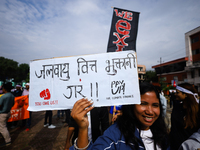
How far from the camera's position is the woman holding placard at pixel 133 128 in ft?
3.40

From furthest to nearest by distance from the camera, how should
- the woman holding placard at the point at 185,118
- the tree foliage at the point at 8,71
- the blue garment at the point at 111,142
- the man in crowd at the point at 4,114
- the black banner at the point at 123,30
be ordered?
the tree foliage at the point at 8,71
the black banner at the point at 123,30
the man in crowd at the point at 4,114
the woman holding placard at the point at 185,118
the blue garment at the point at 111,142

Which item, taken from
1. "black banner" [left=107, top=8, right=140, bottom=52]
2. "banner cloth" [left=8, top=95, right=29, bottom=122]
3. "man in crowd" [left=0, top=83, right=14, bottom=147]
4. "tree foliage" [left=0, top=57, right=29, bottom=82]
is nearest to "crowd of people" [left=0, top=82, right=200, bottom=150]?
"black banner" [left=107, top=8, right=140, bottom=52]

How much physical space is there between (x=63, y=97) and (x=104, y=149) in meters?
0.67

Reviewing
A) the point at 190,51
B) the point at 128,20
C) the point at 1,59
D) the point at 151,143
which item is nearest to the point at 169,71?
the point at 190,51

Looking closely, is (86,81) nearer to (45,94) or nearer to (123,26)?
(45,94)

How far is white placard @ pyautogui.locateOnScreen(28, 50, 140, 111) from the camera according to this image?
1245 millimetres

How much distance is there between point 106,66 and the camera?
1.28 meters

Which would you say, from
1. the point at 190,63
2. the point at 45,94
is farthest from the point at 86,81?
the point at 190,63

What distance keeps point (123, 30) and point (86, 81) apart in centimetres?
340

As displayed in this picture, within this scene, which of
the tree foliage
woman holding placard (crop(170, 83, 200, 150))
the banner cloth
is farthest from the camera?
the tree foliage

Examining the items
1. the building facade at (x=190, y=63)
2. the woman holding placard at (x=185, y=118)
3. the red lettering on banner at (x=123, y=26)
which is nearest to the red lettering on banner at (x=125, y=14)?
the red lettering on banner at (x=123, y=26)

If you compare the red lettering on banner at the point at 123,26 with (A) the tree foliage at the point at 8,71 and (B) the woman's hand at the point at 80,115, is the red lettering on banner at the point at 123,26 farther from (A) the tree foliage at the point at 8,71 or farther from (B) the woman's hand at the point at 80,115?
(A) the tree foliage at the point at 8,71

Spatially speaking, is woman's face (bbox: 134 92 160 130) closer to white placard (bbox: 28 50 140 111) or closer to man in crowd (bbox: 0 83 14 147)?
white placard (bbox: 28 50 140 111)

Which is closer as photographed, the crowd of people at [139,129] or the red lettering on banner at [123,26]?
the crowd of people at [139,129]
